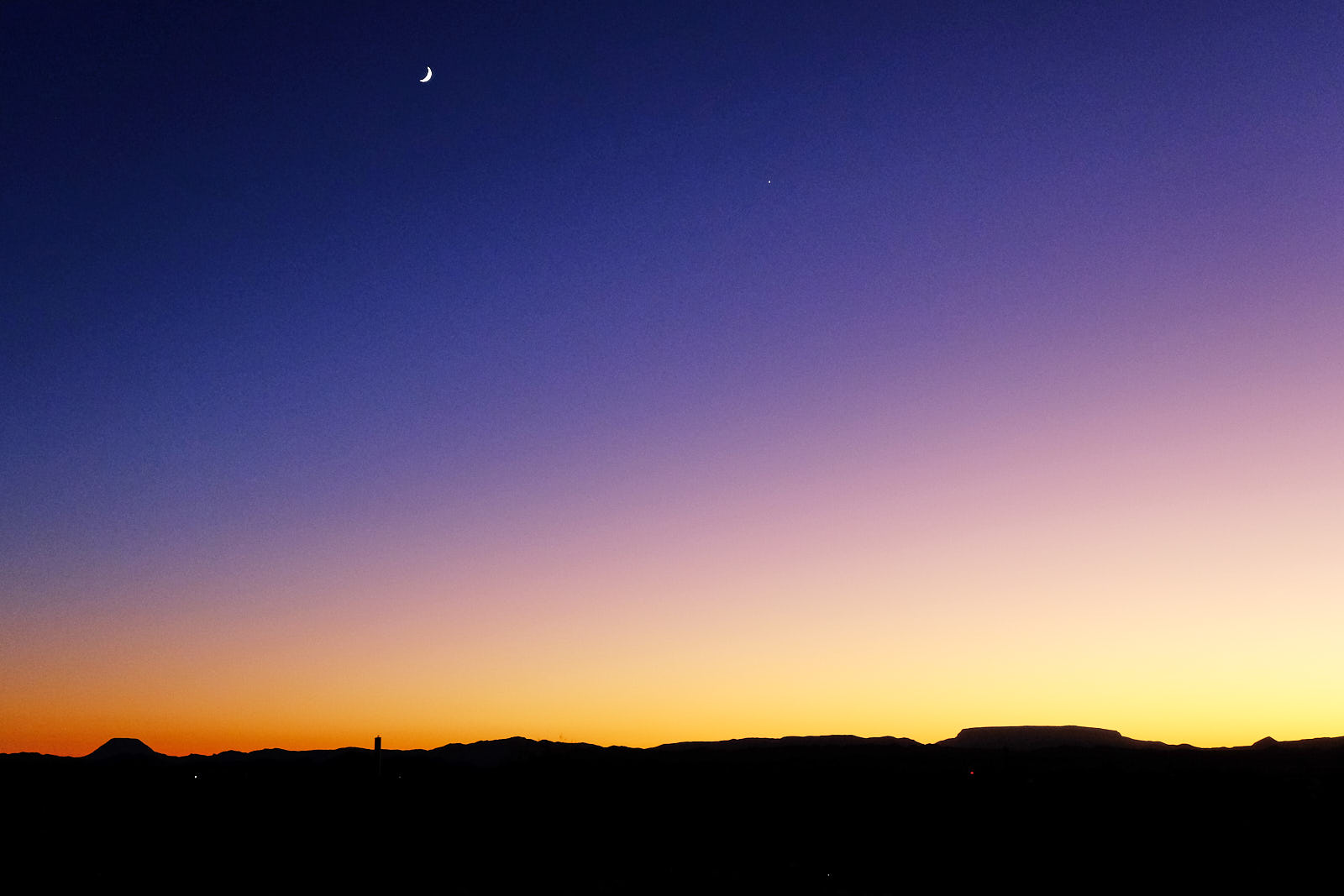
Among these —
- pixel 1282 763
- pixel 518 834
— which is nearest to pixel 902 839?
pixel 518 834

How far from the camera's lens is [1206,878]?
28.0 m

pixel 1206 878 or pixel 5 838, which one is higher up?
pixel 5 838

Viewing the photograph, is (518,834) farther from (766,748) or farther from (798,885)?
(766,748)

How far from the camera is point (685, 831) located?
115ft

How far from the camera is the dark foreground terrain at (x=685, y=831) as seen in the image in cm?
2761

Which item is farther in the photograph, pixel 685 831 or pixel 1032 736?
pixel 1032 736

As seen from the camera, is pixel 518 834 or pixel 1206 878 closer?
pixel 1206 878

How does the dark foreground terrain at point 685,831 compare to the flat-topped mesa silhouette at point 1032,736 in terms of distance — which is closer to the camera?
the dark foreground terrain at point 685,831

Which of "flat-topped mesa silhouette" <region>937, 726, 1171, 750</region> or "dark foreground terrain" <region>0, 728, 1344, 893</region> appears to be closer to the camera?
"dark foreground terrain" <region>0, 728, 1344, 893</region>

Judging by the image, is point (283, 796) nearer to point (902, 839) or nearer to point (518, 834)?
point (518, 834)

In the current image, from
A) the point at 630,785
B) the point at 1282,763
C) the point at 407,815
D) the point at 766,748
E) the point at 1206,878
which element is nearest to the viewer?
the point at 1206,878

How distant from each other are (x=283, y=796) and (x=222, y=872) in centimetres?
1489

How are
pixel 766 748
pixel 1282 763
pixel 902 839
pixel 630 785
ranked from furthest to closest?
pixel 766 748
pixel 1282 763
pixel 630 785
pixel 902 839

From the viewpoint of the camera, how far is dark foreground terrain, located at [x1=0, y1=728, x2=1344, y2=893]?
90.6ft
